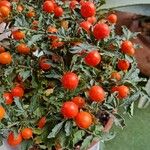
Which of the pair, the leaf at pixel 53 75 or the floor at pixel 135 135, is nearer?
the leaf at pixel 53 75

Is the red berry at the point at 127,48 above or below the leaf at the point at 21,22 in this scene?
below

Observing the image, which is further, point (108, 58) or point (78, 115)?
point (108, 58)

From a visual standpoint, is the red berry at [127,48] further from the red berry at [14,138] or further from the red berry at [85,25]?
the red berry at [14,138]

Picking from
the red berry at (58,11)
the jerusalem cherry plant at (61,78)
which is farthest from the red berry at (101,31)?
the red berry at (58,11)

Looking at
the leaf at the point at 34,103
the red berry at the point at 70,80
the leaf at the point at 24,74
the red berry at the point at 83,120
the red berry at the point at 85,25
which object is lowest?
the leaf at the point at 34,103

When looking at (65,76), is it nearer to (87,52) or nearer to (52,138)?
(87,52)

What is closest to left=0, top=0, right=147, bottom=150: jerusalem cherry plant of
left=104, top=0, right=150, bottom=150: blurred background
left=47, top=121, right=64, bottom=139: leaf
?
left=47, top=121, right=64, bottom=139: leaf

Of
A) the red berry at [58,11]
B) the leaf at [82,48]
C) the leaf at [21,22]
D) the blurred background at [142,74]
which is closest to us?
the leaf at [82,48]

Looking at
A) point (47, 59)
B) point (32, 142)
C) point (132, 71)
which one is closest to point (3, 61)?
point (47, 59)
